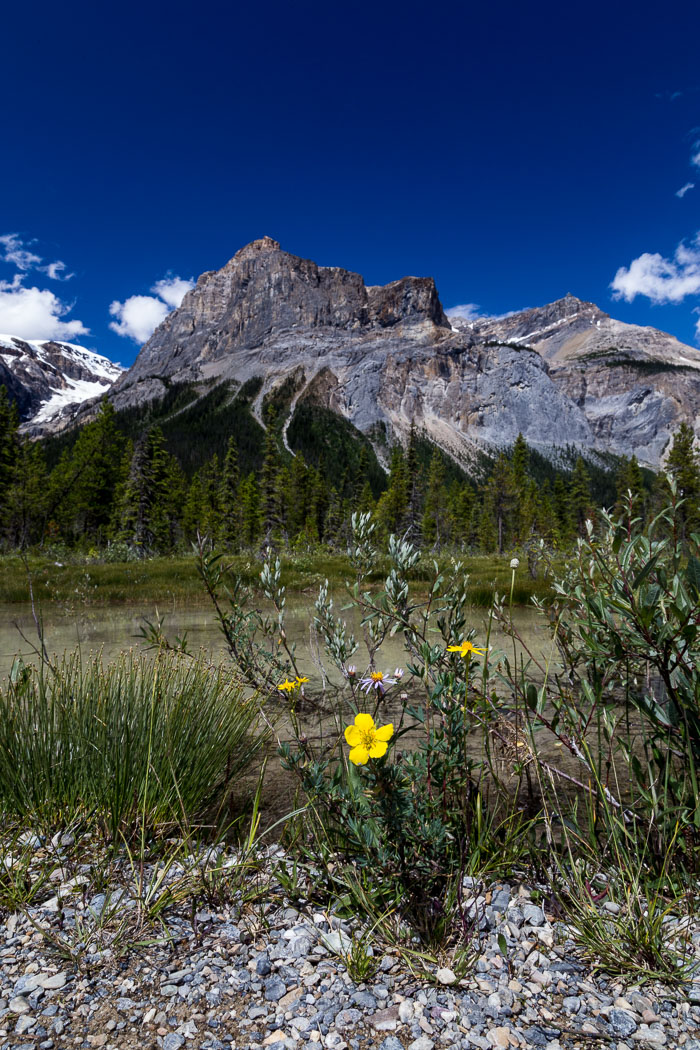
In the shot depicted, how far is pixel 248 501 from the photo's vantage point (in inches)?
2093

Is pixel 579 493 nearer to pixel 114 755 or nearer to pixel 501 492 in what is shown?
pixel 501 492

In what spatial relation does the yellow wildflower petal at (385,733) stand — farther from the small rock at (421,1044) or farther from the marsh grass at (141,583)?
the marsh grass at (141,583)

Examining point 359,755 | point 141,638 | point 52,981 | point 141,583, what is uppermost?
point 359,755

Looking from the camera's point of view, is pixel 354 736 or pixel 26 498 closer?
pixel 354 736

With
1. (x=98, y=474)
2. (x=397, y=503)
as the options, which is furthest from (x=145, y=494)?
(x=397, y=503)

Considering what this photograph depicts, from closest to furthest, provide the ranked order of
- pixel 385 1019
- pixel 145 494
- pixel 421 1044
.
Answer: pixel 421 1044, pixel 385 1019, pixel 145 494

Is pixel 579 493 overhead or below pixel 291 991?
overhead

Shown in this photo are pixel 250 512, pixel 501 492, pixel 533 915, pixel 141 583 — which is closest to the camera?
pixel 533 915

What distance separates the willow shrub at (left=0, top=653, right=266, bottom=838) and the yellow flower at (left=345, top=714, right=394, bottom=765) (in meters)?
1.28

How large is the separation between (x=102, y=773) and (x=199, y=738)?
60cm

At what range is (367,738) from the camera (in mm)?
1642

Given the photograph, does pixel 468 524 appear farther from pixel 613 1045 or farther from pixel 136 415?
pixel 136 415

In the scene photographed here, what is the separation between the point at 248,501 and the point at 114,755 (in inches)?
2029

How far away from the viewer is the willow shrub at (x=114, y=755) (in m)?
2.62
